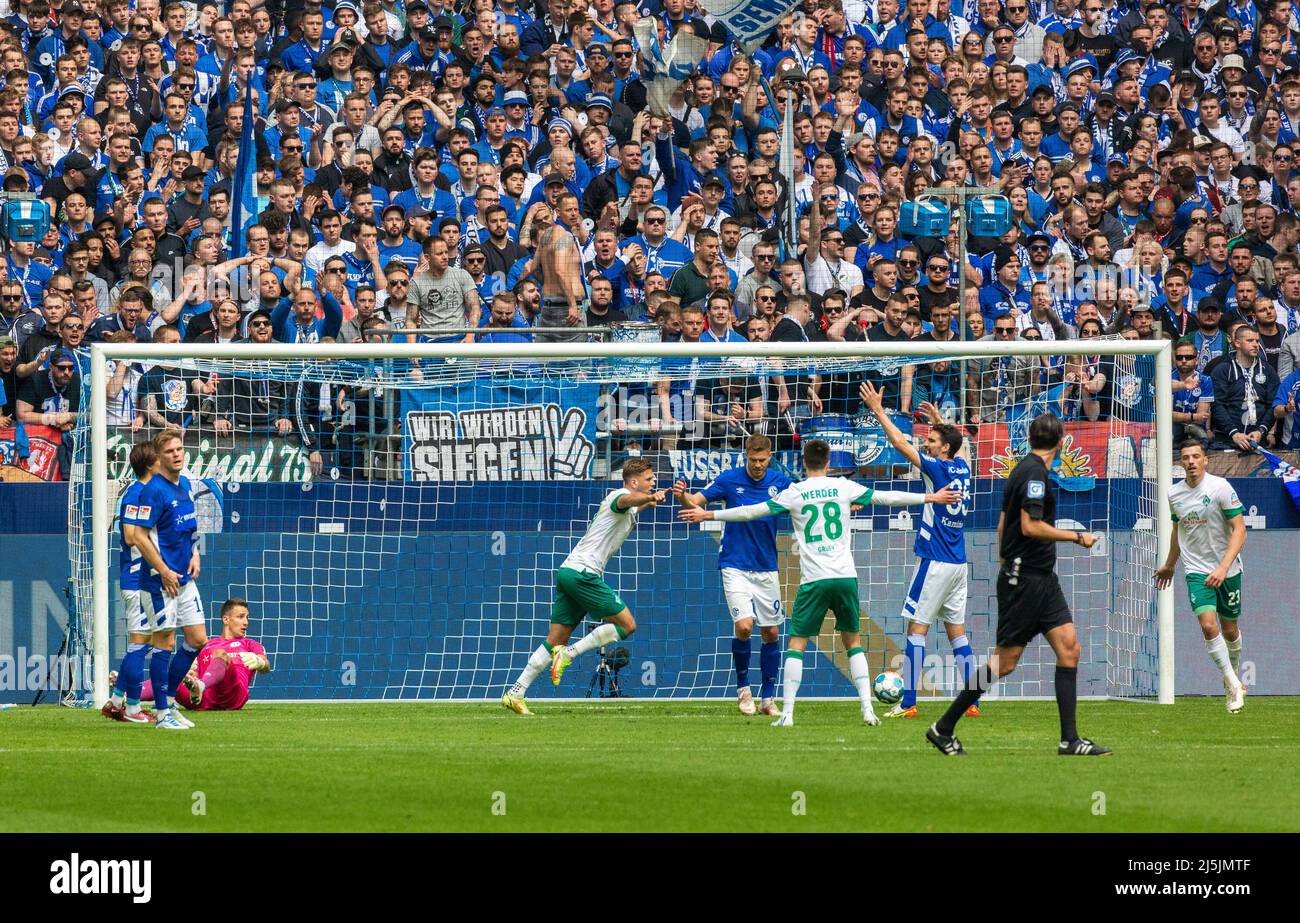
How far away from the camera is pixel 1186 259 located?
62.8 feet

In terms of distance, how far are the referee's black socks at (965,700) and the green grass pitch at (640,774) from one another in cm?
21

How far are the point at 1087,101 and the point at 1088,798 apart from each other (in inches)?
561

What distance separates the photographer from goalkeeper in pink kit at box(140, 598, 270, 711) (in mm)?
14453

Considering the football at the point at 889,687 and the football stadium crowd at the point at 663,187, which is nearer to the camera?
the football at the point at 889,687

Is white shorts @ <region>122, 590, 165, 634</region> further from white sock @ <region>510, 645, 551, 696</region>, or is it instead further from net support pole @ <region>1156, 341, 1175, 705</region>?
net support pole @ <region>1156, 341, 1175, 705</region>

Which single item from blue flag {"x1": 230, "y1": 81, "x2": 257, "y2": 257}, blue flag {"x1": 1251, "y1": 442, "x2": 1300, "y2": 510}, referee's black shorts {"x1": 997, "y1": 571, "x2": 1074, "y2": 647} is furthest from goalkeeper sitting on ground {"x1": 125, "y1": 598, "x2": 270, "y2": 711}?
blue flag {"x1": 1251, "y1": 442, "x2": 1300, "y2": 510}

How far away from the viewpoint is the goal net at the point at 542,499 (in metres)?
16.0

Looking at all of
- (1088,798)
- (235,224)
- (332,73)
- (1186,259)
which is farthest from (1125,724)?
(332,73)

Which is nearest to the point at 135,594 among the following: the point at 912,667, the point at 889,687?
the point at 889,687

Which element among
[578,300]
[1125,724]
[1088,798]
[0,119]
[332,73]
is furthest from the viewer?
[332,73]

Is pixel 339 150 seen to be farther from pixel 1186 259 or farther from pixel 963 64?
pixel 1186 259

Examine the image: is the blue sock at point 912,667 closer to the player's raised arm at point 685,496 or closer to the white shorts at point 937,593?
the white shorts at point 937,593

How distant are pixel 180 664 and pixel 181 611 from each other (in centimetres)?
55

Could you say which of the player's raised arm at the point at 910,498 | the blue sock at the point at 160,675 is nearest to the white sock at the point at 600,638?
the player's raised arm at the point at 910,498
